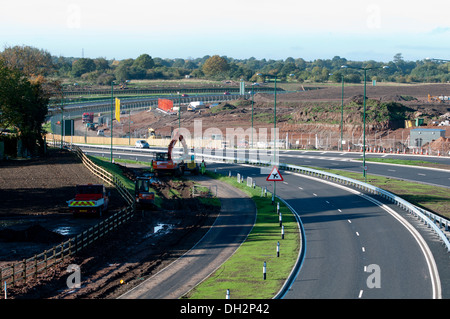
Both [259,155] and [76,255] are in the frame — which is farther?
[259,155]

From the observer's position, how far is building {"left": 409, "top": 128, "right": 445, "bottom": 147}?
273 ft

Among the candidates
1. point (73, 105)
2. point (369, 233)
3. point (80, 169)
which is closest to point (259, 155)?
point (80, 169)

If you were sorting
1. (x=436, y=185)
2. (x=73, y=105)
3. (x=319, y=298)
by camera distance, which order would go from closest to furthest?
(x=319, y=298) < (x=436, y=185) < (x=73, y=105)

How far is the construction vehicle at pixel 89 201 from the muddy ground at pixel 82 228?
23.4 inches

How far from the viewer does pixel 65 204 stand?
42.6 meters

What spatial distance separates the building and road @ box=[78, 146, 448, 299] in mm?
40535

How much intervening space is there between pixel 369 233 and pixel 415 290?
1094cm

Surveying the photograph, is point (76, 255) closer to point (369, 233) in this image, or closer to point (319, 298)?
point (319, 298)

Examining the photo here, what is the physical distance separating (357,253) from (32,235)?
57.0 ft

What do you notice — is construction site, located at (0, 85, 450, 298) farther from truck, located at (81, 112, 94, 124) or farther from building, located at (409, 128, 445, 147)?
truck, located at (81, 112, 94, 124)

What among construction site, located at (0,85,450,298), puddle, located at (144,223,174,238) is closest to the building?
construction site, located at (0,85,450,298)

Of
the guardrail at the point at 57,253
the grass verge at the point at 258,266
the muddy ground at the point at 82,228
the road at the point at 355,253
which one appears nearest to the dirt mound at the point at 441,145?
the road at the point at 355,253

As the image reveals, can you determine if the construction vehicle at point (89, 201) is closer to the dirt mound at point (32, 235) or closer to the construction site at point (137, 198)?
the construction site at point (137, 198)

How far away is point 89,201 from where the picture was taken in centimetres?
3828
